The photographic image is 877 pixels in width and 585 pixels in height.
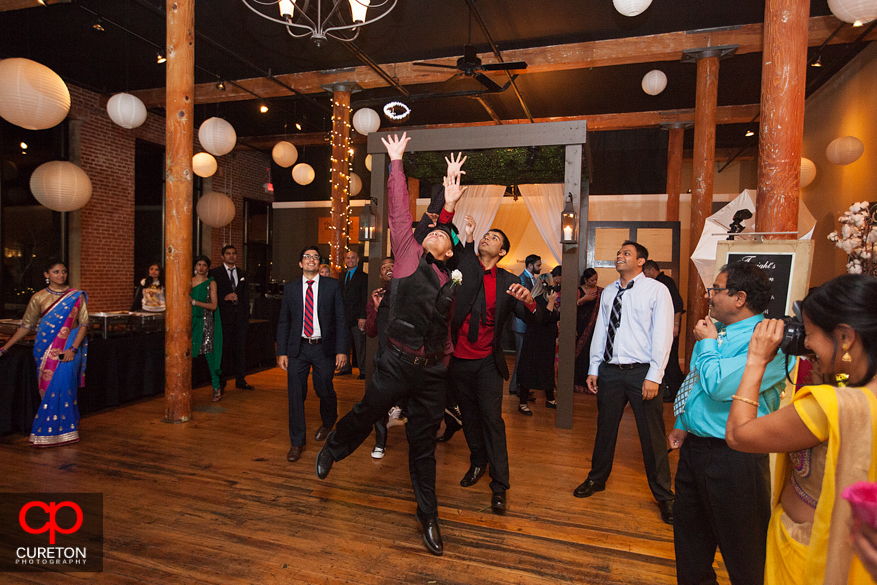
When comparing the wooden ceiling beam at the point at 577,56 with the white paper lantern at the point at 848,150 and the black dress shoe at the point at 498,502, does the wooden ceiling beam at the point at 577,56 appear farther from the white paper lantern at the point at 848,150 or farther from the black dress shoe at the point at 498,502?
the black dress shoe at the point at 498,502

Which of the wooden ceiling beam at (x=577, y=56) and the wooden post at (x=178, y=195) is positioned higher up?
the wooden ceiling beam at (x=577, y=56)

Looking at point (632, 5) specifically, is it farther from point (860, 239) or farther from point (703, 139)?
point (860, 239)

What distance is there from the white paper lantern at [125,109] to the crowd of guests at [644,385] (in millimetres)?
2804

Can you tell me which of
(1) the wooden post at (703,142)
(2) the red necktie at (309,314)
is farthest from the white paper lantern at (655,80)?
(2) the red necktie at (309,314)

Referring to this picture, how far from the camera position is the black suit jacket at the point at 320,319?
3.79 metres

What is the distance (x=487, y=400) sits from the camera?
10.1 feet

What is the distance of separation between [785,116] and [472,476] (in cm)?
330

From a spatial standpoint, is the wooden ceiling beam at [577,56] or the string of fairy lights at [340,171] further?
the string of fairy lights at [340,171]

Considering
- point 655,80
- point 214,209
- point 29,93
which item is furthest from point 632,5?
point 214,209

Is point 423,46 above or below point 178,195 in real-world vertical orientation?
above

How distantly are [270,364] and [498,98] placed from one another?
5641mm

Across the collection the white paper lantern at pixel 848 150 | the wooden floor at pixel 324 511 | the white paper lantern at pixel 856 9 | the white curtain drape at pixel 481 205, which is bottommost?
the wooden floor at pixel 324 511

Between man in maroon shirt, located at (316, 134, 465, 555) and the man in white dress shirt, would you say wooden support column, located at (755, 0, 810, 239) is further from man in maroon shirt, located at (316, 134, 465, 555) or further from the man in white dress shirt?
man in maroon shirt, located at (316, 134, 465, 555)

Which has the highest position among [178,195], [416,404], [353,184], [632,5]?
[632,5]
